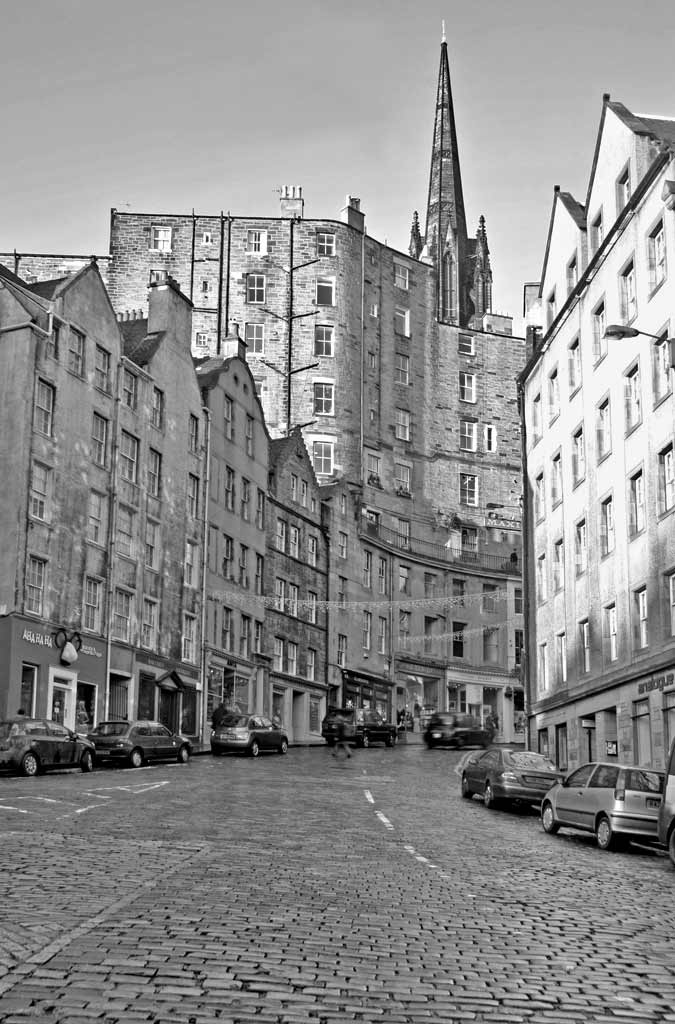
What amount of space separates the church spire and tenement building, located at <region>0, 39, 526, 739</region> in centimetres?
2883

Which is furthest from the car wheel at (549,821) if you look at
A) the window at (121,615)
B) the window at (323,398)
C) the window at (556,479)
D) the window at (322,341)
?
the window at (322,341)

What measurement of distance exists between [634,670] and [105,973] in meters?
28.7

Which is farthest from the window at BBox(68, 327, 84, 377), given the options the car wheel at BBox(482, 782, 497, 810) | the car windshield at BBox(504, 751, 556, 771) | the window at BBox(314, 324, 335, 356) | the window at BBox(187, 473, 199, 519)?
the window at BBox(314, 324, 335, 356)

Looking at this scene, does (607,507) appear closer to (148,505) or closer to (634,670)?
(634,670)

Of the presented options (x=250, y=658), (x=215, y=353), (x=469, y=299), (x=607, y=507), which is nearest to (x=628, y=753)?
(x=607, y=507)

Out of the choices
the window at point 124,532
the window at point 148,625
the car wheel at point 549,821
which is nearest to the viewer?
the car wheel at point 549,821

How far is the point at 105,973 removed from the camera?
798cm

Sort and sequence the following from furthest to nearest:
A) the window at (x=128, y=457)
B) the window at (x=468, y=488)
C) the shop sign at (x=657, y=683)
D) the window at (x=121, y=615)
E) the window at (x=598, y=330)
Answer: the window at (x=468, y=488)
the window at (x=128, y=457)
the window at (x=121, y=615)
the window at (x=598, y=330)
the shop sign at (x=657, y=683)

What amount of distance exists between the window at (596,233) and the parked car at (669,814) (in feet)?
89.5

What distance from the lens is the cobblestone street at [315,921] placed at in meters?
7.57

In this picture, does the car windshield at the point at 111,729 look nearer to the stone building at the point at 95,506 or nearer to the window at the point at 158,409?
the stone building at the point at 95,506

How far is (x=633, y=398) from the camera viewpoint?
37.1 metres

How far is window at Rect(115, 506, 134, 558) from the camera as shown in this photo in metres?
47.8

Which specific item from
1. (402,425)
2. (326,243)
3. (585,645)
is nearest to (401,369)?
(402,425)
